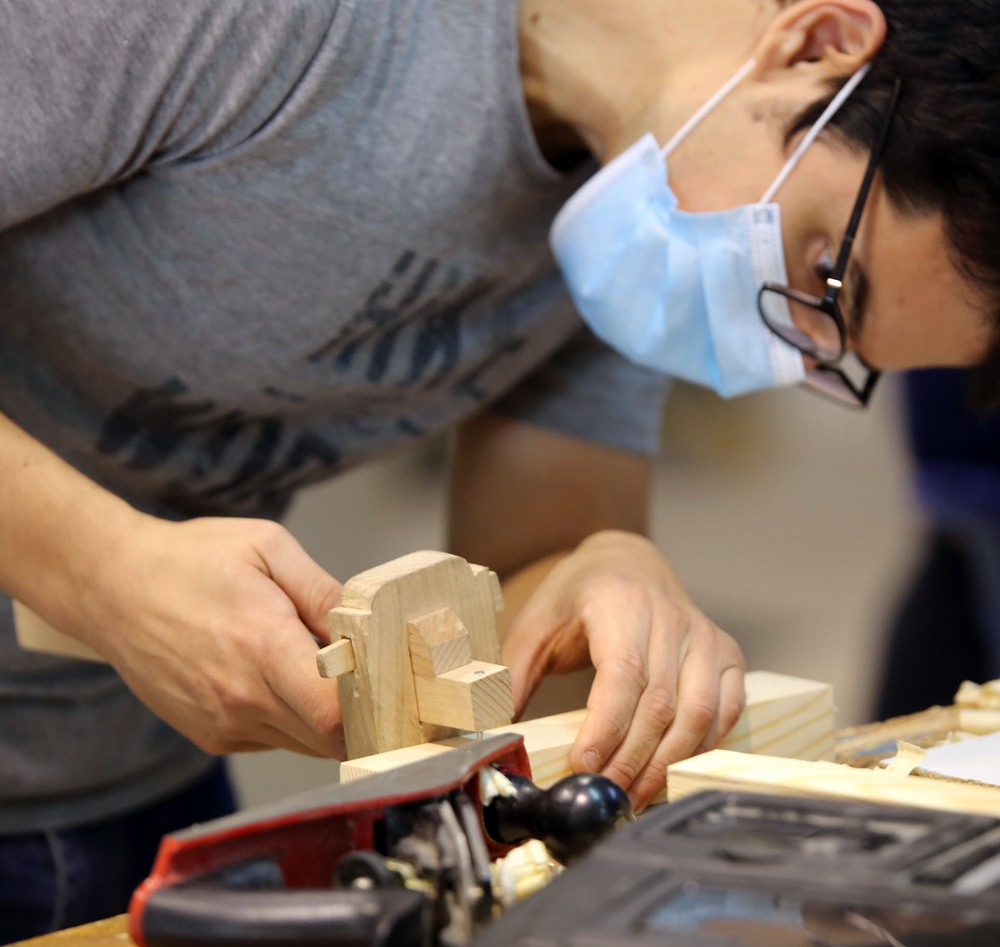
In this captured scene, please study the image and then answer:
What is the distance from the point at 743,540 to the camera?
3.66 metres

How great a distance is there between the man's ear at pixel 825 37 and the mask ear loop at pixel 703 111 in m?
0.02

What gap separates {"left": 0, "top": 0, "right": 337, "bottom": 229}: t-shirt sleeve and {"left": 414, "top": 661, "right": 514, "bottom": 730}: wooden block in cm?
55

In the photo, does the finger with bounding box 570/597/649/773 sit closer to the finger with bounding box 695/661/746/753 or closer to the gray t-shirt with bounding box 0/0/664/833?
the finger with bounding box 695/661/746/753

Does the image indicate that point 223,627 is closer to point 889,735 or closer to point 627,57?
point 889,735

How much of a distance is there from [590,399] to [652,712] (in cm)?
69

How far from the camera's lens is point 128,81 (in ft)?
3.16

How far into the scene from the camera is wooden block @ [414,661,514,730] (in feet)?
2.49

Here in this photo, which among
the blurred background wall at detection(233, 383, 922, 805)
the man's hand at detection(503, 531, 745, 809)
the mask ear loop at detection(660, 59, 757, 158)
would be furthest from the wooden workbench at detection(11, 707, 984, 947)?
the blurred background wall at detection(233, 383, 922, 805)

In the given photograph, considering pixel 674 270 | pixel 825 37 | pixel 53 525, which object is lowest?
pixel 53 525

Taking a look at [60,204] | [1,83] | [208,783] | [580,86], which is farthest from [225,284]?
[208,783]

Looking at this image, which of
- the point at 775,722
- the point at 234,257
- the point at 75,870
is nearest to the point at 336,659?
the point at 775,722

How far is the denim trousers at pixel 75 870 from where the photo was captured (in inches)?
50.5

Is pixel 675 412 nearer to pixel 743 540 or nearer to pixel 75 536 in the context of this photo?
pixel 743 540

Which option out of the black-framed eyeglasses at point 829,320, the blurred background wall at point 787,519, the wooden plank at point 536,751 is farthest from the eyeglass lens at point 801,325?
the blurred background wall at point 787,519
